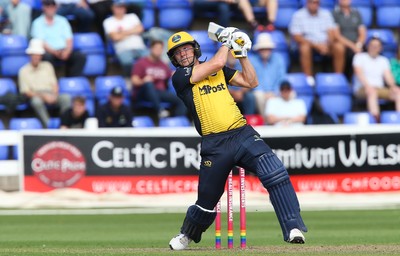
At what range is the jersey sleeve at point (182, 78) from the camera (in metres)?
9.91

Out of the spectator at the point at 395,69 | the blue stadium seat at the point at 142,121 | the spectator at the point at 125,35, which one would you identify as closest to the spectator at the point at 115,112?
the blue stadium seat at the point at 142,121

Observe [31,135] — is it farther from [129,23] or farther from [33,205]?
[129,23]

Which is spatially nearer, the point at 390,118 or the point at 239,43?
the point at 239,43

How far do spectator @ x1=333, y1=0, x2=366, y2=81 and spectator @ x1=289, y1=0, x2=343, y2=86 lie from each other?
190 mm

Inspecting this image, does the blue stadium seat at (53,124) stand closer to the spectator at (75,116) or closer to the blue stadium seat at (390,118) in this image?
the spectator at (75,116)

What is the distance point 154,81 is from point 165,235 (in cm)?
635

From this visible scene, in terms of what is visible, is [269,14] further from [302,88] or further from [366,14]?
[366,14]

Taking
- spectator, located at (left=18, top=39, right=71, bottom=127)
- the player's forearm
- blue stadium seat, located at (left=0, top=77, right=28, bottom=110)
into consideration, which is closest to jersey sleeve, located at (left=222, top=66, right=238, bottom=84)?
the player's forearm

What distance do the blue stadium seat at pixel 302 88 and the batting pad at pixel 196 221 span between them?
30.7ft

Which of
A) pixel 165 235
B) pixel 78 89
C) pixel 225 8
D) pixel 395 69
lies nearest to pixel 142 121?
pixel 78 89

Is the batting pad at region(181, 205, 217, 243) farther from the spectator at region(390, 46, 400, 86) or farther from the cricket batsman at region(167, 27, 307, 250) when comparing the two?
the spectator at region(390, 46, 400, 86)

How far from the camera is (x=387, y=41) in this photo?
21.0 meters

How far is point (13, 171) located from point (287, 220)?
28.1 feet

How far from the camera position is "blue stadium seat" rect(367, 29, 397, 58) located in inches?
822
